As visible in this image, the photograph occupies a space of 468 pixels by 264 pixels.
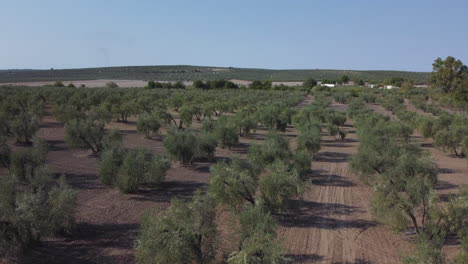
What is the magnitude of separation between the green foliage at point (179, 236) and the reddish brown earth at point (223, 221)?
1960 mm

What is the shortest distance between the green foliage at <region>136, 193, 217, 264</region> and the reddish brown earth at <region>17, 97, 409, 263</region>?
77.2 inches

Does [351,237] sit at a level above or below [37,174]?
below

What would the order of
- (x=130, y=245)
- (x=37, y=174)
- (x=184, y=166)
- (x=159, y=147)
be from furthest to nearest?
(x=159, y=147) < (x=184, y=166) < (x=37, y=174) < (x=130, y=245)

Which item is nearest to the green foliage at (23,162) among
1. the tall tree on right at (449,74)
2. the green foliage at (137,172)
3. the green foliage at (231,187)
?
the green foliage at (137,172)

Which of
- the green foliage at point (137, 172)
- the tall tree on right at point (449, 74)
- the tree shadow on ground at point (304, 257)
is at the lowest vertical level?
the tree shadow on ground at point (304, 257)

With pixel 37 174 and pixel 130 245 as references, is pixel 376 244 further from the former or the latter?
pixel 37 174

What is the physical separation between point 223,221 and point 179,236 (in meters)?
6.06

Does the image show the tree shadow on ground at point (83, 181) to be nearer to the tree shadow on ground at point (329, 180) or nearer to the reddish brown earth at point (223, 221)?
the reddish brown earth at point (223, 221)

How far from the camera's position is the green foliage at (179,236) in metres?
10.0

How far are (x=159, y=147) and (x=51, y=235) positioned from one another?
1835 centimetres

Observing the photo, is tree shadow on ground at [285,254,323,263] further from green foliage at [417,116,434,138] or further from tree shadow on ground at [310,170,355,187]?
green foliage at [417,116,434,138]

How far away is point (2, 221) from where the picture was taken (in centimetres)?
1183

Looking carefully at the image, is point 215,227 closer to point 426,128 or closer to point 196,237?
point 196,237

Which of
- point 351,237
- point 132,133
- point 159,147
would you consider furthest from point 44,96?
point 351,237
